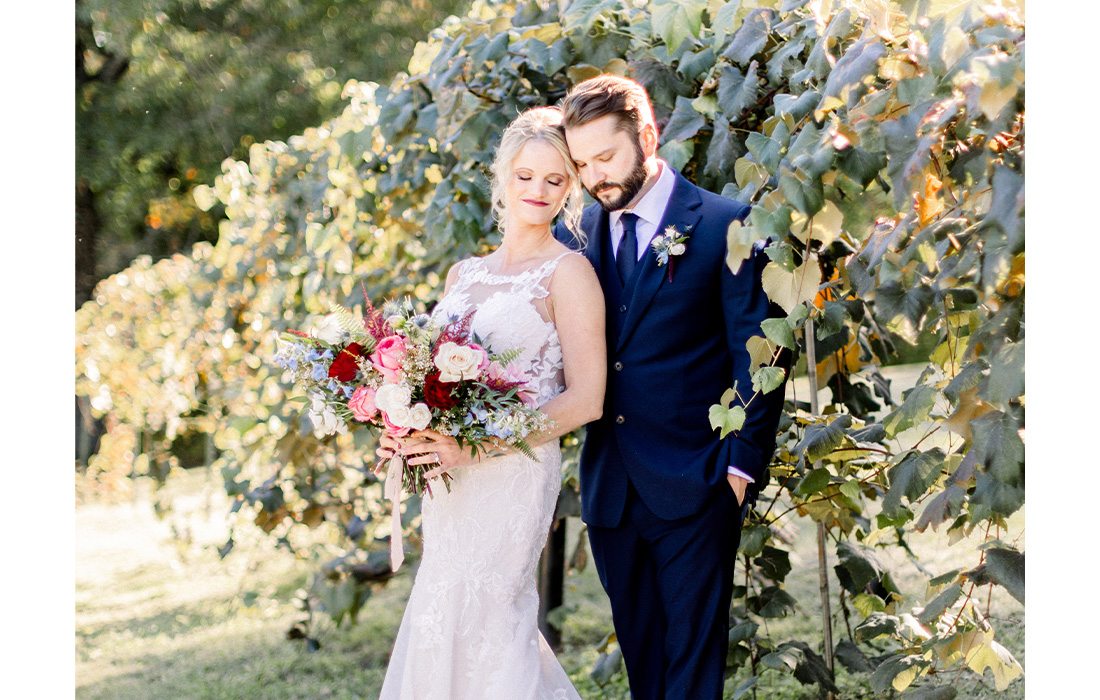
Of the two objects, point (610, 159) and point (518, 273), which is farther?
point (518, 273)

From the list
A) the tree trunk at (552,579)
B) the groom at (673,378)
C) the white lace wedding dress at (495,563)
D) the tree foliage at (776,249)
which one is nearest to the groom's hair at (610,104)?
the groom at (673,378)

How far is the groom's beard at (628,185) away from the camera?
251cm

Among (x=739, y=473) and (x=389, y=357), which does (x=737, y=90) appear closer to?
(x=739, y=473)

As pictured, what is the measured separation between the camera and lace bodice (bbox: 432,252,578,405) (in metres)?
2.61

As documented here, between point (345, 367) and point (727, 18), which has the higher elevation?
point (727, 18)

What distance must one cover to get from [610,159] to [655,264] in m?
0.25

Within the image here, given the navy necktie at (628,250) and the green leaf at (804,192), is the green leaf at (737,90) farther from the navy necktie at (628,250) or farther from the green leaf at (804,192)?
the green leaf at (804,192)

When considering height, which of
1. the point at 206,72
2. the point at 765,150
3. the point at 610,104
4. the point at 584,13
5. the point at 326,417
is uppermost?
the point at 206,72

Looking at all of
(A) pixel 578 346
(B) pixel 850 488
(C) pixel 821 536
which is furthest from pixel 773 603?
(A) pixel 578 346

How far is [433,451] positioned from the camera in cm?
253

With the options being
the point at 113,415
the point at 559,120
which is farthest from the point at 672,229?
the point at 113,415

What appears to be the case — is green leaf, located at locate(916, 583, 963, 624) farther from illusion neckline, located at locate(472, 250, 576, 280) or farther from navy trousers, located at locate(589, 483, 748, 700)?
illusion neckline, located at locate(472, 250, 576, 280)
